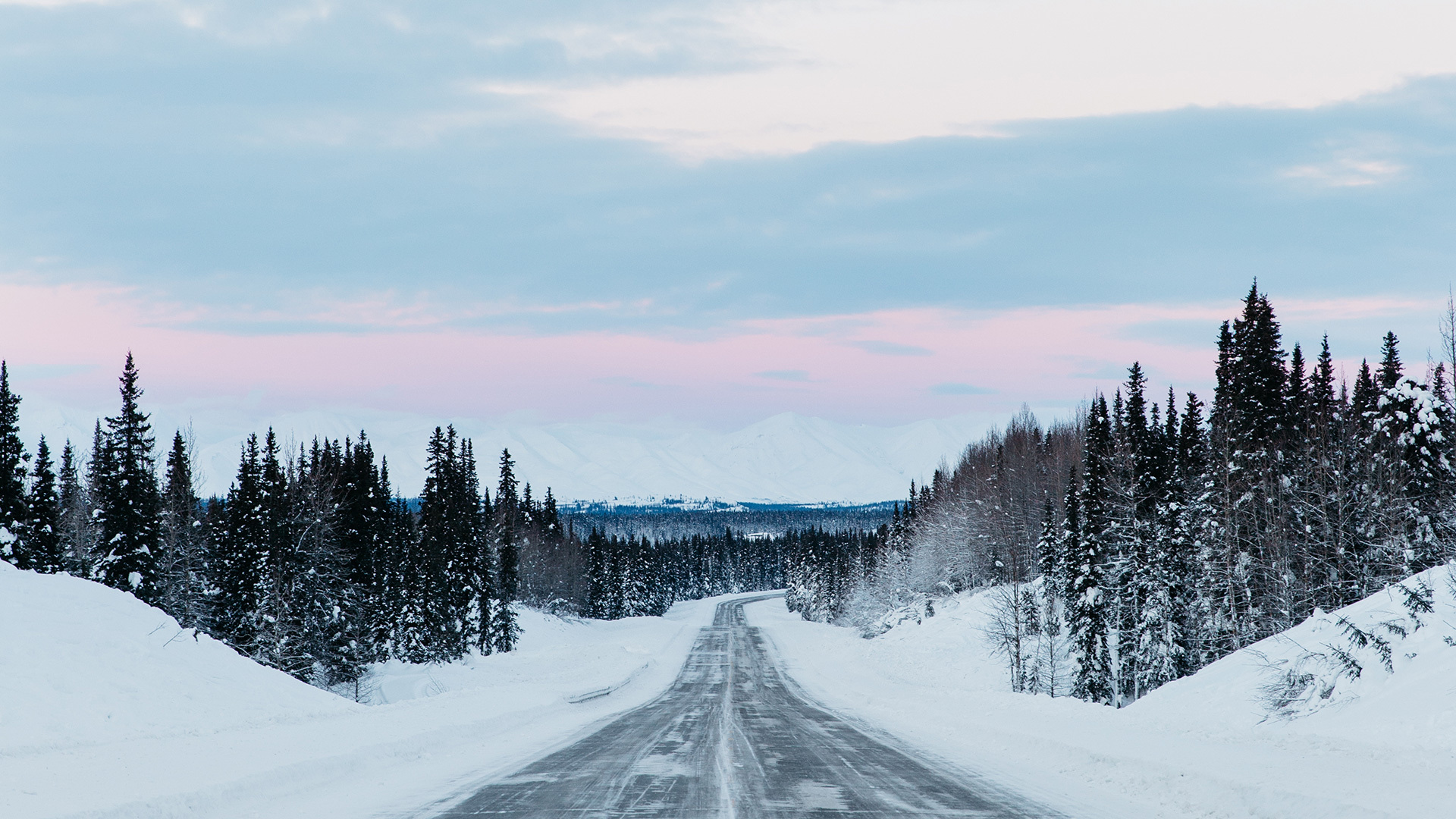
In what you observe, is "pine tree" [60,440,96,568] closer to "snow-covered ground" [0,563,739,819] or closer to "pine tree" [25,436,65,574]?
"pine tree" [25,436,65,574]

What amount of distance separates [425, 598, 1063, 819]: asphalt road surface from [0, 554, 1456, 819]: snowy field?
0.93 metres

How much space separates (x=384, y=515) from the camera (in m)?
61.3

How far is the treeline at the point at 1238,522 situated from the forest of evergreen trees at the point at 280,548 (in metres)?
31.6

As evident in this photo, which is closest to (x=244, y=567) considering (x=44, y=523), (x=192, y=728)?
(x=44, y=523)

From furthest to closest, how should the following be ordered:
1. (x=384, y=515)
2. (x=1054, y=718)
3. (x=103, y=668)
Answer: (x=384, y=515) < (x=1054, y=718) < (x=103, y=668)

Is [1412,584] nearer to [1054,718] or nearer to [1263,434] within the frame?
[1054,718]

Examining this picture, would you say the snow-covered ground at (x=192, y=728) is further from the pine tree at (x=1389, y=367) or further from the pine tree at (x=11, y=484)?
the pine tree at (x=1389, y=367)

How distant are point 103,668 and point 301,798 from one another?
9.84 metres

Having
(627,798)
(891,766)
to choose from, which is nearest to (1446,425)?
(891,766)

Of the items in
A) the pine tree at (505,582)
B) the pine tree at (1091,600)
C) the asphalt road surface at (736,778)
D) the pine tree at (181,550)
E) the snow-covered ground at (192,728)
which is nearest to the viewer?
the asphalt road surface at (736,778)

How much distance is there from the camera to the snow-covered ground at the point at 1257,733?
11.7m

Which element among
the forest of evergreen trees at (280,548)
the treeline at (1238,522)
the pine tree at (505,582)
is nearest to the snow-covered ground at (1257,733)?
the treeline at (1238,522)

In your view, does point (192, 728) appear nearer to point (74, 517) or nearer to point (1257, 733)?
point (1257, 733)

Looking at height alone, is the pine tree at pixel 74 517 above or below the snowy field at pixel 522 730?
above
